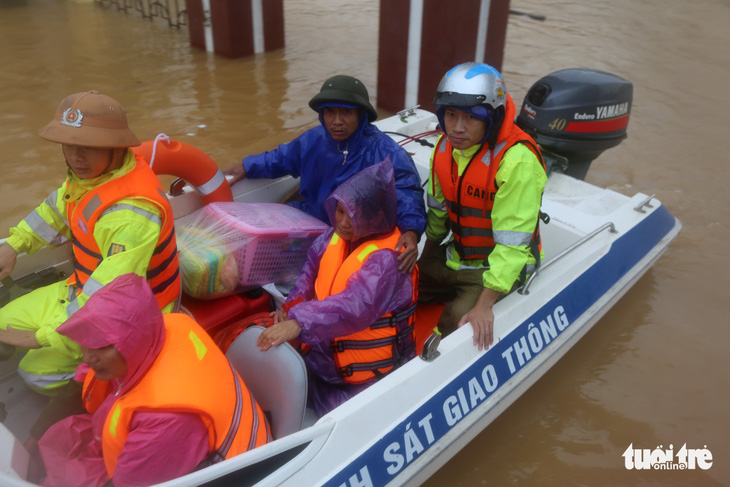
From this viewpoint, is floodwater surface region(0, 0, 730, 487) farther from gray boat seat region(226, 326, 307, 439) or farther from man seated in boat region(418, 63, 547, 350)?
gray boat seat region(226, 326, 307, 439)

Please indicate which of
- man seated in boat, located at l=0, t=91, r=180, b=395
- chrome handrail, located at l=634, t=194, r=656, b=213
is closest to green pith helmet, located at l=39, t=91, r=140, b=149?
man seated in boat, located at l=0, t=91, r=180, b=395

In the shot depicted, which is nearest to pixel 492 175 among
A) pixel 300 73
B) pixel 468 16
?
pixel 468 16

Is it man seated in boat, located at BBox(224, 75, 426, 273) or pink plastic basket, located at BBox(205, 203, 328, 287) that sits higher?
man seated in boat, located at BBox(224, 75, 426, 273)

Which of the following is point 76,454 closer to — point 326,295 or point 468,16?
point 326,295

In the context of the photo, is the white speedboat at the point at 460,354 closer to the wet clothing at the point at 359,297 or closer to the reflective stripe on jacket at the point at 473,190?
the wet clothing at the point at 359,297

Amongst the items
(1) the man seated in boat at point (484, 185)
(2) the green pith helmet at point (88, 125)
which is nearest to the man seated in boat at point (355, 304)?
(1) the man seated in boat at point (484, 185)

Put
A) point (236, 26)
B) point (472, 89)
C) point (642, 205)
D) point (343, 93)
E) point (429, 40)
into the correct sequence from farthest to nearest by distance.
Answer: point (236, 26)
point (429, 40)
point (642, 205)
point (343, 93)
point (472, 89)

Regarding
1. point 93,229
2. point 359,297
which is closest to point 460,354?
point 359,297

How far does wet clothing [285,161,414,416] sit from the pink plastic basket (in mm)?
406

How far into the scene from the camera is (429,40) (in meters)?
5.56

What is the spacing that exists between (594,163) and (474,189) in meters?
3.87

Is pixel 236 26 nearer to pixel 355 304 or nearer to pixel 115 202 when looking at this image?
pixel 115 202

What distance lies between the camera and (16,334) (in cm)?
199

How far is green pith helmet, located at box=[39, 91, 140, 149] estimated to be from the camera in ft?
6.04
